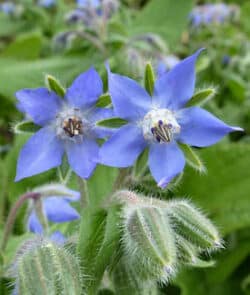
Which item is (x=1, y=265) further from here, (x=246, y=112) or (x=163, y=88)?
(x=246, y=112)


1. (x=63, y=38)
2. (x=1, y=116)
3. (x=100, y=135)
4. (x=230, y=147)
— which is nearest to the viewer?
(x=100, y=135)

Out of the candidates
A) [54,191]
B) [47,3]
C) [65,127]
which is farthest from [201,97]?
[47,3]

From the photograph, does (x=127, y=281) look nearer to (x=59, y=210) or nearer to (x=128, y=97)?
(x=128, y=97)

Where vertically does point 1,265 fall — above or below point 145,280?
below

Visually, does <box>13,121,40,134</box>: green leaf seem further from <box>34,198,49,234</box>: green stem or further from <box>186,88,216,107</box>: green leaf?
<box>186,88,216,107</box>: green leaf

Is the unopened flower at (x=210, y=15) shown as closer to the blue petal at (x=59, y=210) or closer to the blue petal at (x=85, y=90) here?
the blue petal at (x=59, y=210)

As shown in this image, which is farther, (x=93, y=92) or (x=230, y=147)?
(x=230, y=147)

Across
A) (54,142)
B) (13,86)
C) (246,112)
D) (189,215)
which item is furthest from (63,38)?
(189,215)

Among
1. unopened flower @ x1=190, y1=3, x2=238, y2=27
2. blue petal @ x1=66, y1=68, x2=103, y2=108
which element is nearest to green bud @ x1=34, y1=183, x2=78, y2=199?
blue petal @ x1=66, y1=68, x2=103, y2=108
